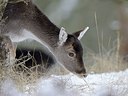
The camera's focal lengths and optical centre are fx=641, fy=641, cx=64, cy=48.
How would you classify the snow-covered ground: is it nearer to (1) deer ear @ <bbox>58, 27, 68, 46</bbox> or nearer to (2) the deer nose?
(2) the deer nose

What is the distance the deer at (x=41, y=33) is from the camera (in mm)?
10250

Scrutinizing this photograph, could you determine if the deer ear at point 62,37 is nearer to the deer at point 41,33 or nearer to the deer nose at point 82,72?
the deer at point 41,33

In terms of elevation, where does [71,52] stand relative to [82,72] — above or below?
above

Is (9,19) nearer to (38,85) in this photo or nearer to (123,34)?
(38,85)

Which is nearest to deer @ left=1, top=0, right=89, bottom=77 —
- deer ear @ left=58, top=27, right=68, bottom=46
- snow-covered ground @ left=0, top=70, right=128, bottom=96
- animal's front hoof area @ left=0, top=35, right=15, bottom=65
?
deer ear @ left=58, top=27, right=68, bottom=46

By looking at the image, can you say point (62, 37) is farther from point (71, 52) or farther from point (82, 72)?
point (82, 72)

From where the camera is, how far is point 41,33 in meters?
10.6

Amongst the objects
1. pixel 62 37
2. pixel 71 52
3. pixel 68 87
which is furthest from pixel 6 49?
pixel 68 87

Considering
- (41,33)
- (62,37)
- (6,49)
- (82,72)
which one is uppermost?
(6,49)

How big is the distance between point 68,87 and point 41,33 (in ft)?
6.04

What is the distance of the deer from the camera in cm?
1025

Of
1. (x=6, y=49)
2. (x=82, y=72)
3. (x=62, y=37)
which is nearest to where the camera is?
(x=6, y=49)

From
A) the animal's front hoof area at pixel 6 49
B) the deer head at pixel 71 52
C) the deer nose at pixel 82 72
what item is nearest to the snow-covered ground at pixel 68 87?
the deer nose at pixel 82 72

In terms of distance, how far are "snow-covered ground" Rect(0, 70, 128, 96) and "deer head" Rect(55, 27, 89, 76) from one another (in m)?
0.57
